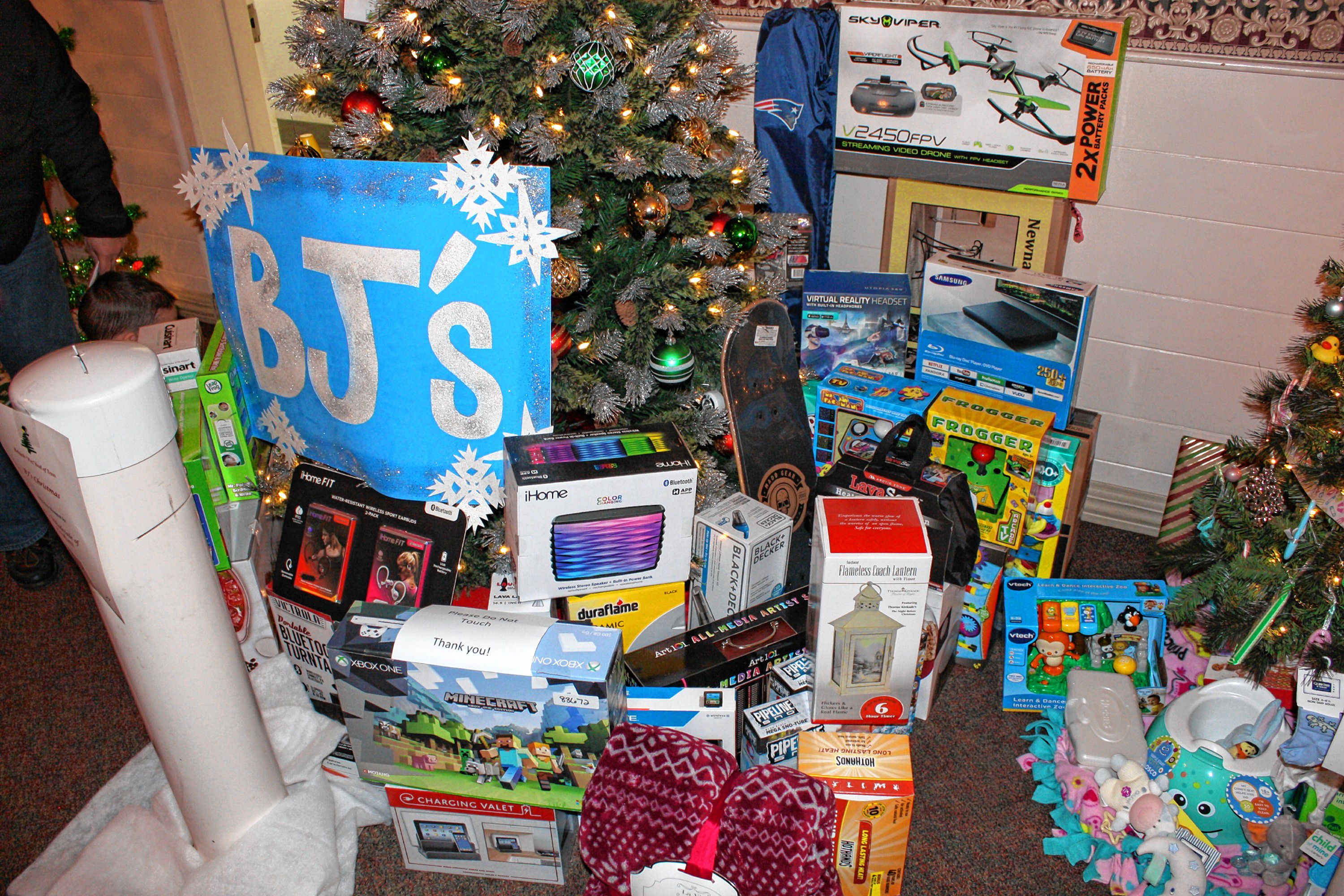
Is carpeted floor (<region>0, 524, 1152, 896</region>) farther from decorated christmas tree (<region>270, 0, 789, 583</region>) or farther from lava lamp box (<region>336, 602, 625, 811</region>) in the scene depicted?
decorated christmas tree (<region>270, 0, 789, 583</region>)

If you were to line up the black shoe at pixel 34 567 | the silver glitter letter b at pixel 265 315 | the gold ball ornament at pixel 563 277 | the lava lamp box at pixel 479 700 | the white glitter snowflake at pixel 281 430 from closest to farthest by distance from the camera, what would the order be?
the lava lamp box at pixel 479 700, the gold ball ornament at pixel 563 277, the silver glitter letter b at pixel 265 315, the white glitter snowflake at pixel 281 430, the black shoe at pixel 34 567

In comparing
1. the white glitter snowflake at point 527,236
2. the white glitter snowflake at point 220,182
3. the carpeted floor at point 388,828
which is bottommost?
the carpeted floor at point 388,828

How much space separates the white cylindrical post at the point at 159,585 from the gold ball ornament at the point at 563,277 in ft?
2.53

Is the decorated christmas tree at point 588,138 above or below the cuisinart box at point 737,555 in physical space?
above

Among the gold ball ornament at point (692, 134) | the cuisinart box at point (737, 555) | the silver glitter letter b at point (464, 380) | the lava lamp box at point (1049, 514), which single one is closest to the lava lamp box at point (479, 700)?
the silver glitter letter b at point (464, 380)

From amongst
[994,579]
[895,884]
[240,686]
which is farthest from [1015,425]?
[240,686]

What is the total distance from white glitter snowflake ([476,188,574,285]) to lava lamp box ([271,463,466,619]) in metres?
Result: 0.60

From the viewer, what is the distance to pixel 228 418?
226cm

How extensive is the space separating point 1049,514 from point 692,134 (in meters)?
1.41

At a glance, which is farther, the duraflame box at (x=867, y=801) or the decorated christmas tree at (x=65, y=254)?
the decorated christmas tree at (x=65, y=254)

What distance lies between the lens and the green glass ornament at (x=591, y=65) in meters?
1.84

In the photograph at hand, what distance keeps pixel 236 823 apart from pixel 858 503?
144 centimetres

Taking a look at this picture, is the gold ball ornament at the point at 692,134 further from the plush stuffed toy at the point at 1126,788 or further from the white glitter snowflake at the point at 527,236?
the plush stuffed toy at the point at 1126,788

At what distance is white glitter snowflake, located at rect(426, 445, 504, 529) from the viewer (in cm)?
204
